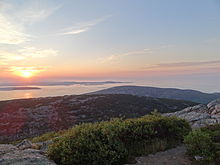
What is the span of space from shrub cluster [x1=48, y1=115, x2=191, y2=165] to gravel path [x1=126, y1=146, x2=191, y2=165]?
1.40 ft

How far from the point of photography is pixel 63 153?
8.68 meters

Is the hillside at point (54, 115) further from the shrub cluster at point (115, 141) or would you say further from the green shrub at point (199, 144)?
the green shrub at point (199, 144)

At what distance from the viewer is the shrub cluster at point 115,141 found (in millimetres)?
8641

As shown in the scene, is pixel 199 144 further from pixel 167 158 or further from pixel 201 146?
pixel 167 158

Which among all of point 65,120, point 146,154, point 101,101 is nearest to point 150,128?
point 146,154

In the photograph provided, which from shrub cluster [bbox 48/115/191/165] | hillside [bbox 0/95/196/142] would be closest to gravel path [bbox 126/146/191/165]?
shrub cluster [bbox 48/115/191/165]

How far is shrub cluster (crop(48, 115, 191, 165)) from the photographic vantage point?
8.64 meters

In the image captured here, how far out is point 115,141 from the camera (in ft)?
31.3

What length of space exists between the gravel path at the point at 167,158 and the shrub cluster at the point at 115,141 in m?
0.43

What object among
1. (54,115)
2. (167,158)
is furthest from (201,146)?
(54,115)

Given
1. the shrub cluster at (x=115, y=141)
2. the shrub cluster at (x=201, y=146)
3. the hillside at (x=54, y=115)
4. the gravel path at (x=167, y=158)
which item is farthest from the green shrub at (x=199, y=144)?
the hillside at (x=54, y=115)

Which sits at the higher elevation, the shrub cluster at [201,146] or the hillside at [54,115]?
the shrub cluster at [201,146]

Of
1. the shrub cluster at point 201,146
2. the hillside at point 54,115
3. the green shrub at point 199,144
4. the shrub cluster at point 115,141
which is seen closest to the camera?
the shrub cluster at point 115,141

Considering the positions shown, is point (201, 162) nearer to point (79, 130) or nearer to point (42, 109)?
point (79, 130)
